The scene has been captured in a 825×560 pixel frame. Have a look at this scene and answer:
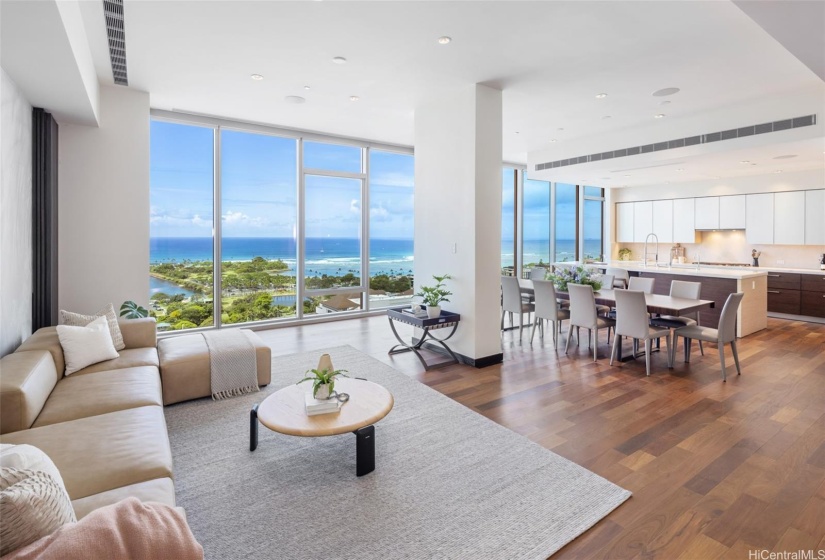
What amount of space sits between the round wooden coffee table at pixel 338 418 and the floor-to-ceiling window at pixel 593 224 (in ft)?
29.6

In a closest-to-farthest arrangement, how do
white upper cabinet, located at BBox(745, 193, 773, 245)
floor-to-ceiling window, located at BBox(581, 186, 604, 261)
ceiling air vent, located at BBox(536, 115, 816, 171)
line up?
ceiling air vent, located at BBox(536, 115, 816, 171)
white upper cabinet, located at BBox(745, 193, 773, 245)
floor-to-ceiling window, located at BBox(581, 186, 604, 261)

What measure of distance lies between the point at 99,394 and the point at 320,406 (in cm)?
145

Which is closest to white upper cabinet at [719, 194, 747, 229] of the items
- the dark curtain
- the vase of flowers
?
the vase of flowers

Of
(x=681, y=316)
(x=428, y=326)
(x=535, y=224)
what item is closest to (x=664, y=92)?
(x=681, y=316)

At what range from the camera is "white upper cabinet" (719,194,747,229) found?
322 inches

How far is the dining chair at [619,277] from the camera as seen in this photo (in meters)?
6.89

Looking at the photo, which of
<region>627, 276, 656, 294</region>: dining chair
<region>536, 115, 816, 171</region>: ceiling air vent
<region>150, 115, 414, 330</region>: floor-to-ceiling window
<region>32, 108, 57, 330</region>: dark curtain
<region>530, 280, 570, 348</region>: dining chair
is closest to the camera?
<region>32, 108, 57, 330</region>: dark curtain

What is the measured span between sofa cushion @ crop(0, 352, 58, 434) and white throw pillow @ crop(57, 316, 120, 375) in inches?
10.5

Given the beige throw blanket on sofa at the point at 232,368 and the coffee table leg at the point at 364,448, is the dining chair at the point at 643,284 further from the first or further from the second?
the beige throw blanket on sofa at the point at 232,368

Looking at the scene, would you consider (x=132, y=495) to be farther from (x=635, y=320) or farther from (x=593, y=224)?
(x=593, y=224)

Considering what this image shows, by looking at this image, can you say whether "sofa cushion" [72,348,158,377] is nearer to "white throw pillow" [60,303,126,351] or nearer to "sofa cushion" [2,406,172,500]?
"white throw pillow" [60,303,126,351]

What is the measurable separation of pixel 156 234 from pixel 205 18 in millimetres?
3534

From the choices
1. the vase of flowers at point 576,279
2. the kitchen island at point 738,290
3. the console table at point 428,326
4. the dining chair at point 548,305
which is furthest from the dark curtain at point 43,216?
the kitchen island at point 738,290


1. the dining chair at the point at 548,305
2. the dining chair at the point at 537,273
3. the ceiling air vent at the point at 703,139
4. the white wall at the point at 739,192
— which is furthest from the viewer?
the white wall at the point at 739,192
